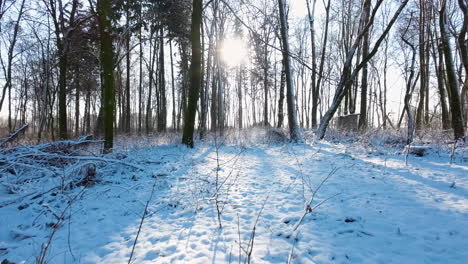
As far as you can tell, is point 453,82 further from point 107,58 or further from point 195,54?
point 107,58

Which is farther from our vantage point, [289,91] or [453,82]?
[289,91]

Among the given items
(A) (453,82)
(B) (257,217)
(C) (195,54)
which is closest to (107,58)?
(C) (195,54)

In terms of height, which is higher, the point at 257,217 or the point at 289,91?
the point at 289,91

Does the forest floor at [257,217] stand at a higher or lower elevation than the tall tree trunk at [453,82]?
lower

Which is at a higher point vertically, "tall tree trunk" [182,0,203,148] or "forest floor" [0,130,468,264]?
"tall tree trunk" [182,0,203,148]

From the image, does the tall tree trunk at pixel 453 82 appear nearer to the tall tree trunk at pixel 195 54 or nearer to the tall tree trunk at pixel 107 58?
the tall tree trunk at pixel 195 54

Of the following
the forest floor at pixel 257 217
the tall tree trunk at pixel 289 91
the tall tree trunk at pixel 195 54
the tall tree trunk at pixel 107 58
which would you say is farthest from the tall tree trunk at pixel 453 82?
the tall tree trunk at pixel 107 58

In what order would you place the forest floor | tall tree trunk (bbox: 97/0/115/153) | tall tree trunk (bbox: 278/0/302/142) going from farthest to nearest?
tall tree trunk (bbox: 278/0/302/142) < tall tree trunk (bbox: 97/0/115/153) < the forest floor

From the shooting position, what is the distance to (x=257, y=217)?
2428 mm

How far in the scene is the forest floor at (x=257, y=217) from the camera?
1.97 m

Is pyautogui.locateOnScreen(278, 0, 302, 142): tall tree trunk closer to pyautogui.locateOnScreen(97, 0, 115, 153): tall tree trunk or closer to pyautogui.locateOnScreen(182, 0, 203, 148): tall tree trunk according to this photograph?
pyautogui.locateOnScreen(182, 0, 203, 148): tall tree trunk

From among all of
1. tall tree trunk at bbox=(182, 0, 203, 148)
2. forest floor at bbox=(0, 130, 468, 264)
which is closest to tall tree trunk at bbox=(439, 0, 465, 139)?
forest floor at bbox=(0, 130, 468, 264)

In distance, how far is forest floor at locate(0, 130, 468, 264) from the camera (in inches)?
77.6

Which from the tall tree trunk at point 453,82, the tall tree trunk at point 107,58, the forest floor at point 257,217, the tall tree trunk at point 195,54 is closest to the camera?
the forest floor at point 257,217
